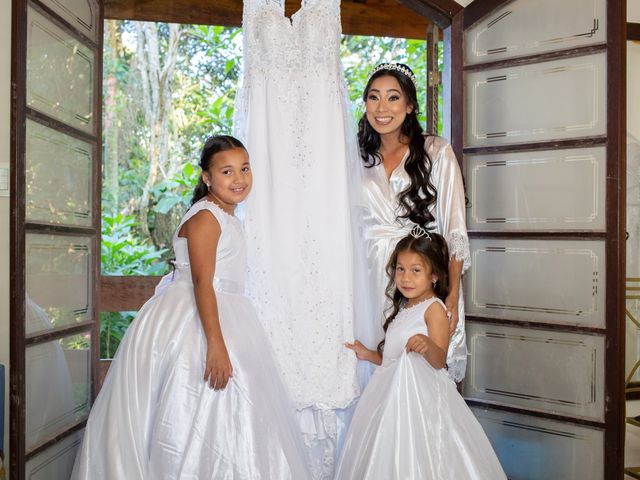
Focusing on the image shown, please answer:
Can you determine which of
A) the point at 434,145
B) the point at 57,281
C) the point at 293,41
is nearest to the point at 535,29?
the point at 434,145

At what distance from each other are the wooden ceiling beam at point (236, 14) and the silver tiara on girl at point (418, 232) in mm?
2400

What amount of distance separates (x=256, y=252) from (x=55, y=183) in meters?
0.91

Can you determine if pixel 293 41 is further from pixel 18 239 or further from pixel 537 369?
pixel 537 369

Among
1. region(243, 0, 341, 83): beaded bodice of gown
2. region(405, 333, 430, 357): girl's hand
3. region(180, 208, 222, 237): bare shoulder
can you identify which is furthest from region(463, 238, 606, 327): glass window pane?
region(180, 208, 222, 237): bare shoulder

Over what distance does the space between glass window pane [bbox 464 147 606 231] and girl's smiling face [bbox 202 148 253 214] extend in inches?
51.4

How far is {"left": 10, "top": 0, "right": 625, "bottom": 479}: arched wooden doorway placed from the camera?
2.71 metres

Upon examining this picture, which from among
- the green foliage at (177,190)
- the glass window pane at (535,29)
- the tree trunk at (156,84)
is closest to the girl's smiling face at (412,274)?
the glass window pane at (535,29)

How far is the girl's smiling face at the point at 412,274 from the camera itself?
8.21 feet

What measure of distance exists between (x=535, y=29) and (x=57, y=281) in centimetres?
231

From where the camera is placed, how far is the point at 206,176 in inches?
93.9

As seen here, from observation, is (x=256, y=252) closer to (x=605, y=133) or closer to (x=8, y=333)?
(x=8, y=333)

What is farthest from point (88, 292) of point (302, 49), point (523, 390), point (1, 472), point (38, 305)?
point (523, 390)

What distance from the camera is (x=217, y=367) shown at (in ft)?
7.00

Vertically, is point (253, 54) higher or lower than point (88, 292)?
higher
